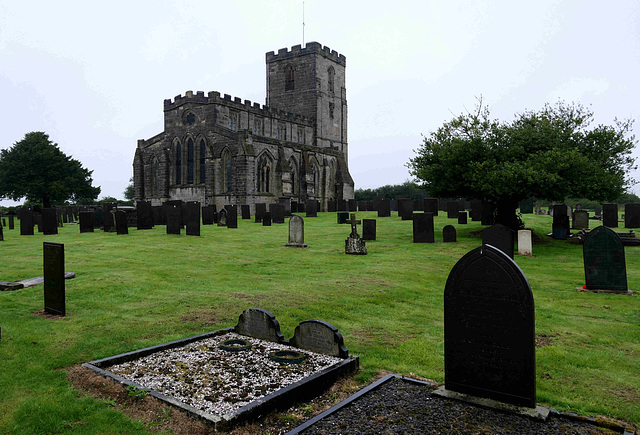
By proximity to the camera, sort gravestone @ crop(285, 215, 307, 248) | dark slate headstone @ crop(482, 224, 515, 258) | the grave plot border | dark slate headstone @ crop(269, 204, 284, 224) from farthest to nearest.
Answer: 1. dark slate headstone @ crop(269, 204, 284, 224)
2. gravestone @ crop(285, 215, 307, 248)
3. dark slate headstone @ crop(482, 224, 515, 258)
4. the grave plot border

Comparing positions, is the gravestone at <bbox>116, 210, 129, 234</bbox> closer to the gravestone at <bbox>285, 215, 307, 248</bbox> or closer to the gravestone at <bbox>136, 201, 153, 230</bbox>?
the gravestone at <bbox>136, 201, 153, 230</bbox>

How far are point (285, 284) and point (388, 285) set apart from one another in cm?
217

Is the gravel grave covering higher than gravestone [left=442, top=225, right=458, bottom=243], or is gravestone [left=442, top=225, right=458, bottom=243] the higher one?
gravestone [left=442, top=225, right=458, bottom=243]

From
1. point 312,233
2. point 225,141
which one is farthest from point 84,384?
point 225,141

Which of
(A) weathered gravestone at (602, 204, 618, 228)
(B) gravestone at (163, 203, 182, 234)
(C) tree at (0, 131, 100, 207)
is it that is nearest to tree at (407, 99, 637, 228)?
(A) weathered gravestone at (602, 204, 618, 228)

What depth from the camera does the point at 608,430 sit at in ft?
10.9

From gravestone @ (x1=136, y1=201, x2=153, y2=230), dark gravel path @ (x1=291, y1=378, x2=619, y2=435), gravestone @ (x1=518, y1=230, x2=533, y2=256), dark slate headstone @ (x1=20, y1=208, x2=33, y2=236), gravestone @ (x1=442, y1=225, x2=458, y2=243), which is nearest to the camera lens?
dark gravel path @ (x1=291, y1=378, x2=619, y2=435)

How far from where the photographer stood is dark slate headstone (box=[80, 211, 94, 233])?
21328mm

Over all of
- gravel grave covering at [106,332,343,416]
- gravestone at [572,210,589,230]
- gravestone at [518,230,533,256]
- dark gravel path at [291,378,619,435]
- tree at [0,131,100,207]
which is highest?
tree at [0,131,100,207]

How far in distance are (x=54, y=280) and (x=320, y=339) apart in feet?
14.4

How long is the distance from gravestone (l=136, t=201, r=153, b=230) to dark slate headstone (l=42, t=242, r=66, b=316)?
15.9m

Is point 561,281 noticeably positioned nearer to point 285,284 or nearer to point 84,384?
point 285,284

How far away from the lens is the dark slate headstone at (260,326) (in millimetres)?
5508

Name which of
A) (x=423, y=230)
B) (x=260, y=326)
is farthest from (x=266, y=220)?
(x=260, y=326)
